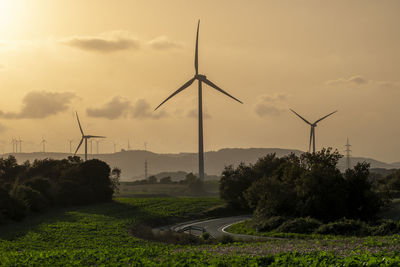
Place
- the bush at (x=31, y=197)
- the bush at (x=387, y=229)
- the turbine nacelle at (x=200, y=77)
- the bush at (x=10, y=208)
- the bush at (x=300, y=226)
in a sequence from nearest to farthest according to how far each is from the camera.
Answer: the bush at (x=387, y=229) → the bush at (x=300, y=226) → the bush at (x=10, y=208) → the bush at (x=31, y=197) → the turbine nacelle at (x=200, y=77)

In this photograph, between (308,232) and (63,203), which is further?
(63,203)

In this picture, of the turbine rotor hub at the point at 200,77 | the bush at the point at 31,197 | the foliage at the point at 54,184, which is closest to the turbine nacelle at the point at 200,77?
the turbine rotor hub at the point at 200,77

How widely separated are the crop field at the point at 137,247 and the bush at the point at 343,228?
5.83m

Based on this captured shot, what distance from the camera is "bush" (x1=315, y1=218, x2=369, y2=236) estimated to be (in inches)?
2449

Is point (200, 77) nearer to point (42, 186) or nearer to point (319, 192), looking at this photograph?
point (42, 186)

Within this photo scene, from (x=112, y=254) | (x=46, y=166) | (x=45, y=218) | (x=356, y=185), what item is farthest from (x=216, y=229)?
(x=46, y=166)

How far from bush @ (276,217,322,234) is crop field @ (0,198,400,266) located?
6.57 metres

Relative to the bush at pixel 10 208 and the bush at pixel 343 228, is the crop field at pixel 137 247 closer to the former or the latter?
the bush at pixel 10 208

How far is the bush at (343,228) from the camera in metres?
62.2

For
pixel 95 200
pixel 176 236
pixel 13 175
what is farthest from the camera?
pixel 13 175

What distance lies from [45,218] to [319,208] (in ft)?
144

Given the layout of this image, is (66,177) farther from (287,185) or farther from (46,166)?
(287,185)

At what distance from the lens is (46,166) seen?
14012 centimetres

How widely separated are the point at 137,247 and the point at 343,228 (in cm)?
2523
